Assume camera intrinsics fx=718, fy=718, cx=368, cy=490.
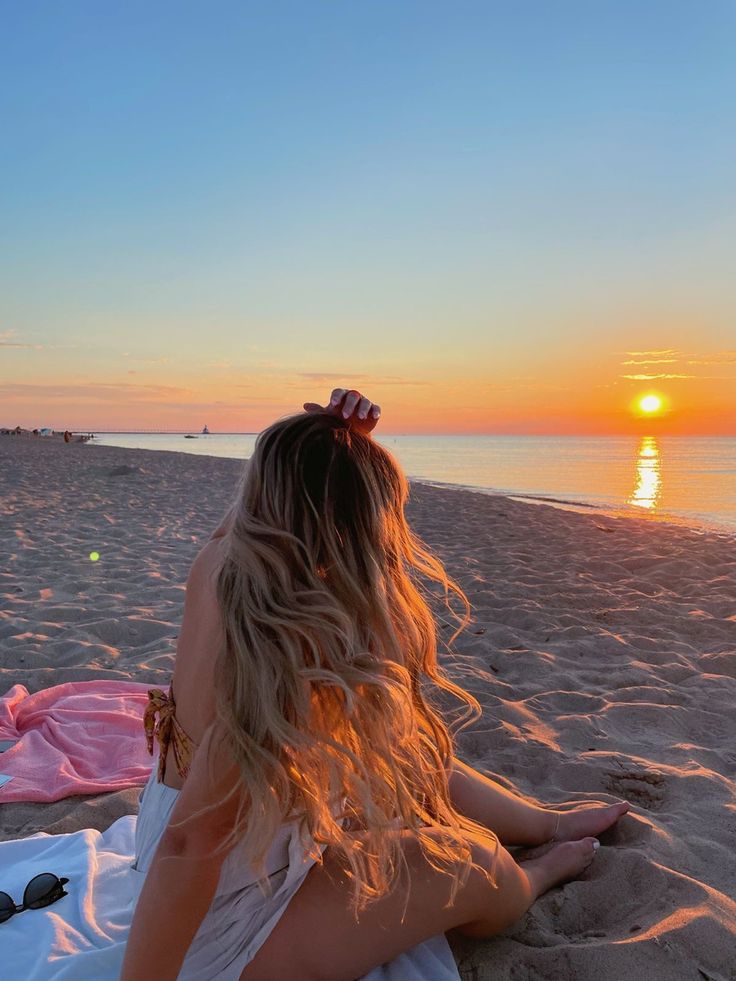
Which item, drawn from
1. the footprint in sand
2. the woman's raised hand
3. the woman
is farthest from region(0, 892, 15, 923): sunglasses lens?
the footprint in sand

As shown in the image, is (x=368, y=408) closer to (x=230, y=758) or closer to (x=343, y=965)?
(x=230, y=758)

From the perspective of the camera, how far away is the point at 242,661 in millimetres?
1400

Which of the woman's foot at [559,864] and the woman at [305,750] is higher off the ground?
the woman at [305,750]

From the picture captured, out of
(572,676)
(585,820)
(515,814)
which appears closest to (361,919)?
(515,814)

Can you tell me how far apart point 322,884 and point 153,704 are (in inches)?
23.4

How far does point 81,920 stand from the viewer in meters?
2.00

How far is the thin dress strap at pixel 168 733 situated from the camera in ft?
5.64

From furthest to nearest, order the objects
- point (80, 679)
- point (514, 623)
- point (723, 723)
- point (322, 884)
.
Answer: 1. point (514, 623)
2. point (80, 679)
3. point (723, 723)
4. point (322, 884)

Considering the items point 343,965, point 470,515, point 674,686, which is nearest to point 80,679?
point 343,965

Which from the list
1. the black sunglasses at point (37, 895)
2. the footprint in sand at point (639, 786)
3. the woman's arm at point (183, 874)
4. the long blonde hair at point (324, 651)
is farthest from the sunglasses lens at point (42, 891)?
the footprint in sand at point (639, 786)

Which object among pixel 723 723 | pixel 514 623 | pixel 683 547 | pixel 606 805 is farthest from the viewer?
pixel 683 547

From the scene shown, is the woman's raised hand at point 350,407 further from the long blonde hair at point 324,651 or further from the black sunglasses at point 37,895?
the black sunglasses at point 37,895

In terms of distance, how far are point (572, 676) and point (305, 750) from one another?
10.0 feet

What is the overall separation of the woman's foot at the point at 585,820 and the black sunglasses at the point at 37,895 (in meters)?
1.59
